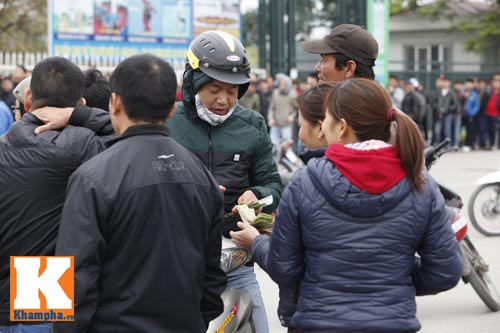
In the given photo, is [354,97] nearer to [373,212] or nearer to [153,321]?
[373,212]

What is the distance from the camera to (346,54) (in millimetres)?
4742

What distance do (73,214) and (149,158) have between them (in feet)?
1.01

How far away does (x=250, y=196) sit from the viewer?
4.23 m

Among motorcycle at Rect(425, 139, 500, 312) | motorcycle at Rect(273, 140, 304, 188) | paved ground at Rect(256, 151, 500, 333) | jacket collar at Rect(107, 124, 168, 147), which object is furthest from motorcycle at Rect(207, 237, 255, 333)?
motorcycle at Rect(273, 140, 304, 188)

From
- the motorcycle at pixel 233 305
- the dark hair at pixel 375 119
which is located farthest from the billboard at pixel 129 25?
the dark hair at pixel 375 119

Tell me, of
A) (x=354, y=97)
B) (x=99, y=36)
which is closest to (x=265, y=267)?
(x=354, y=97)

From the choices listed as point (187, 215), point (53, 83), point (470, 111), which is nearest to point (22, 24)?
point (470, 111)

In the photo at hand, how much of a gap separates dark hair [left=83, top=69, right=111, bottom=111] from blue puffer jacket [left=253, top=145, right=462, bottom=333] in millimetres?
1768

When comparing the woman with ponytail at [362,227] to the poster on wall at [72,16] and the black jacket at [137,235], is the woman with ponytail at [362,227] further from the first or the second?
the poster on wall at [72,16]

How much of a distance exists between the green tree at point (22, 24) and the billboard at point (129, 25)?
14050 mm

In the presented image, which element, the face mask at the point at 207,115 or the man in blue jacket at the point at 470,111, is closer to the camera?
the face mask at the point at 207,115

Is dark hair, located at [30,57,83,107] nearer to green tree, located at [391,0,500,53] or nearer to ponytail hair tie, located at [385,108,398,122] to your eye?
ponytail hair tie, located at [385,108,398,122]

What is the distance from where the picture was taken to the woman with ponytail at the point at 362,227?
335 cm

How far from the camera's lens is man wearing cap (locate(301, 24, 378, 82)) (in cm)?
475
